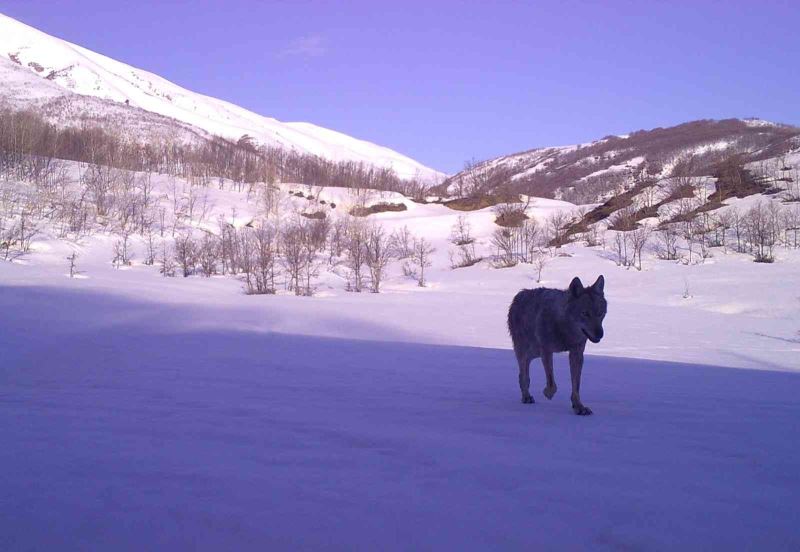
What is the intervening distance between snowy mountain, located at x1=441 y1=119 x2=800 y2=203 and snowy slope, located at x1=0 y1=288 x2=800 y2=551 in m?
80.8

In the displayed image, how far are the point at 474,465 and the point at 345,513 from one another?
1.17m

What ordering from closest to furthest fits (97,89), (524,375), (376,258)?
(524,375)
(376,258)
(97,89)


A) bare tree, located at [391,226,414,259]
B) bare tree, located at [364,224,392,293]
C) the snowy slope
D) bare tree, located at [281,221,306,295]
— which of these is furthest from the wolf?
bare tree, located at [391,226,414,259]

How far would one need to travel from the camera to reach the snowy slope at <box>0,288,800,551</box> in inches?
118

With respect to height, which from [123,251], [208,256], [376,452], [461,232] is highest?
[461,232]

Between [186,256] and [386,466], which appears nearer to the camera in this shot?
[386,466]

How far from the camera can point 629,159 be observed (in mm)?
123062

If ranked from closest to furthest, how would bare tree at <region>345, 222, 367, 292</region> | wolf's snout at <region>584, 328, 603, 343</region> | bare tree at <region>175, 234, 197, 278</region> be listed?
wolf's snout at <region>584, 328, 603, 343</region>, bare tree at <region>345, 222, 367, 292</region>, bare tree at <region>175, 234, 197, 278</region>

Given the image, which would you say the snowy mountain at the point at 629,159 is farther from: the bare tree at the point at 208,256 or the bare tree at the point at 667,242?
the bare tree at the point at 208,256

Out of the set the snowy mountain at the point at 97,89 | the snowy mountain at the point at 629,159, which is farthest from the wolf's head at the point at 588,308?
the snowy mountain at the point at 97,89

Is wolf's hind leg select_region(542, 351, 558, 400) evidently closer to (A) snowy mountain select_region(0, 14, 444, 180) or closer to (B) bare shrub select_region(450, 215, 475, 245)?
(B) bare shrub select_region(450, 215, 475, 245)

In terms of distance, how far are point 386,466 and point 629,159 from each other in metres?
131

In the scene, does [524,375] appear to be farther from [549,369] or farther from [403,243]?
[403,243]

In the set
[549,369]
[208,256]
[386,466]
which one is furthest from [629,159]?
[386,466]
